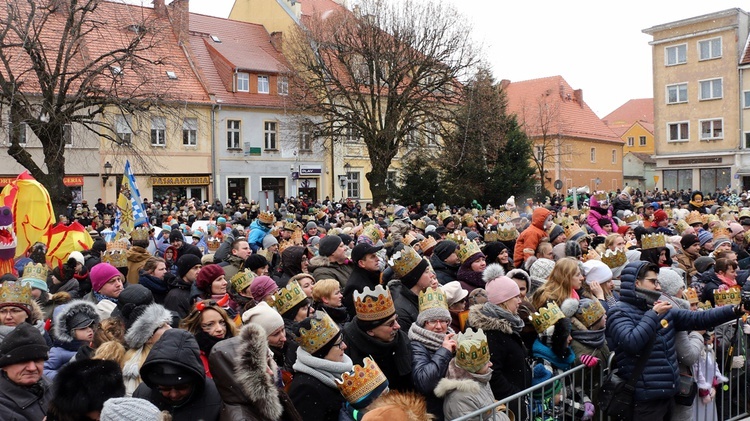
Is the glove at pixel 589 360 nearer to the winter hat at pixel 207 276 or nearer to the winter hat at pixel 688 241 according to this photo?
the winter hat at pixel 207 276

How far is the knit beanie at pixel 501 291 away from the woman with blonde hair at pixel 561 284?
757 mm

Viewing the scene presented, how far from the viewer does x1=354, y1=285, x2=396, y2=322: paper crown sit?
4.61 metres

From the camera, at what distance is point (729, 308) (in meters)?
5.06

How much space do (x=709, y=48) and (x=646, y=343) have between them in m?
49.3

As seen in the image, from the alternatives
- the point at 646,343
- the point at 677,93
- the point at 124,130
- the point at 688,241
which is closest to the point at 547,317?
the point at 646,343

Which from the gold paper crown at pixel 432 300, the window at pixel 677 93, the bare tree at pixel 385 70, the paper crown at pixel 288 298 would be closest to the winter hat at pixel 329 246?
the paper crown at pixel 288 298

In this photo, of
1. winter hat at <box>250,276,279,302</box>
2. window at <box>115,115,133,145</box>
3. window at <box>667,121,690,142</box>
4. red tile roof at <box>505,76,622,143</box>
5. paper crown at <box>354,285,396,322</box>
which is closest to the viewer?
paper crown at <box>354,285,396,322</box>

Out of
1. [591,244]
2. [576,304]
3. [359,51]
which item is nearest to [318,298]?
[576,304]

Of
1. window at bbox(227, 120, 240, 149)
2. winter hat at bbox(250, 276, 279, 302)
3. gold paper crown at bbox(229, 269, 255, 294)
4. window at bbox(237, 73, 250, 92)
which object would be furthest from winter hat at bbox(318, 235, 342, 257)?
window at bbox(237, 73, 250, 92)

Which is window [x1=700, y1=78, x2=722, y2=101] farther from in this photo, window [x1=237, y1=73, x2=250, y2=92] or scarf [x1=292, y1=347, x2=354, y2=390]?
scarf [x1=292, y1=347, x2=354, y2=390]

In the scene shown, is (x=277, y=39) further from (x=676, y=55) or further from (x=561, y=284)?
(x=561, y=284)

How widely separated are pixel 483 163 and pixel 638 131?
50802mm

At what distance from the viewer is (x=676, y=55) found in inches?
1978

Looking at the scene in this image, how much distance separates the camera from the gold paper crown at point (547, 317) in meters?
5.39
